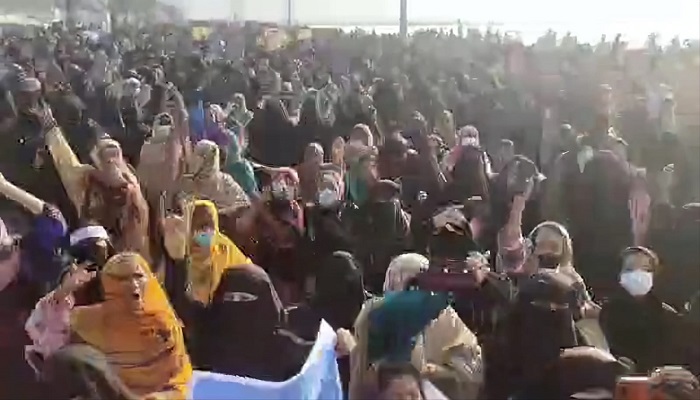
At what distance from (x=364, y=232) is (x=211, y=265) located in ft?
1.18

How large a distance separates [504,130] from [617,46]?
1.18ft

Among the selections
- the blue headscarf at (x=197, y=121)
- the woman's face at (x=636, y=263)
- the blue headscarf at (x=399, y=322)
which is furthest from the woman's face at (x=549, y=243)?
the blue headscarf at (x=197, y=121)

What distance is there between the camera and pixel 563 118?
2.68 m

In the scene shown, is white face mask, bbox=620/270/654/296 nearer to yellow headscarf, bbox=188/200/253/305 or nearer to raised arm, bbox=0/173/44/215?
yellow headscarf, bbox=188/200/253/305

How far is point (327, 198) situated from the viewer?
226cm

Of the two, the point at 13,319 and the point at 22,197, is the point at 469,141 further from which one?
the point at 13,319

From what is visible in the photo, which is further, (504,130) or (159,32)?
(159,32)

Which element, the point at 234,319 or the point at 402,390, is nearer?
the point at 402,390

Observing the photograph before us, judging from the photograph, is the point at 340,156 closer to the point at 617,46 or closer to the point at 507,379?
the point at 617,46

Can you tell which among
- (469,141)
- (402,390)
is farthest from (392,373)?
(469,141)

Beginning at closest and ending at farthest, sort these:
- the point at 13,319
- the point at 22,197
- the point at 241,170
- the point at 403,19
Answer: the point at 13,319, the point at 22,197, the point at 241,170, the point at 403,19

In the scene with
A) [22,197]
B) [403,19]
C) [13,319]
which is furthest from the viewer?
[403,19]

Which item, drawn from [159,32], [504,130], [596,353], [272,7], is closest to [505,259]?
[596,353]

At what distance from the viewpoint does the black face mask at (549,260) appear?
1778mm
